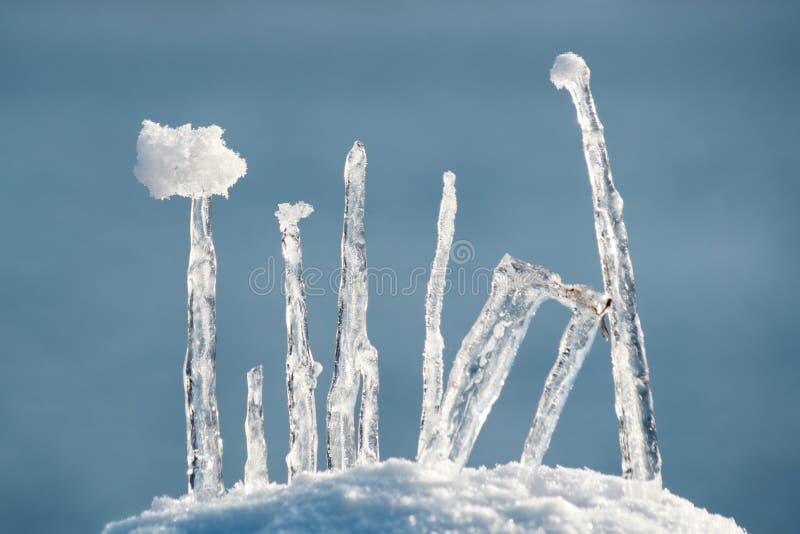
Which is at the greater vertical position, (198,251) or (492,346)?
(198,251)

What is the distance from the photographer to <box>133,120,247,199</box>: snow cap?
424 cm

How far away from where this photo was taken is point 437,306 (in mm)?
4574

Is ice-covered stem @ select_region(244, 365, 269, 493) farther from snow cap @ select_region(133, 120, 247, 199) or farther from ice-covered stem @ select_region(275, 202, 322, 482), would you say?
snow cap @ select_region(133, 120, 247, 199)

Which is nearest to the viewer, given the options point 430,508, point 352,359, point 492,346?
point 430,508

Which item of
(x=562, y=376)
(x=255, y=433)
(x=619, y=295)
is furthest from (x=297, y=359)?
(x=619, y=295)

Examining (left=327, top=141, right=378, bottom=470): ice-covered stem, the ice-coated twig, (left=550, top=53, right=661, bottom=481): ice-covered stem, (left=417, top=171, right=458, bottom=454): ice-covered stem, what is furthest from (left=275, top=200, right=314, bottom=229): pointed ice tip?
(left=550, top=53, right=661, bottom=481): ice-covered stem

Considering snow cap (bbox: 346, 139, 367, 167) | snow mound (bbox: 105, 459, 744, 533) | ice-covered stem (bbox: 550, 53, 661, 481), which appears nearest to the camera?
snow mound (bbox: 105, 459, 744, 533)

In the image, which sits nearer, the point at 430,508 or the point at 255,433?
the point at 430,508

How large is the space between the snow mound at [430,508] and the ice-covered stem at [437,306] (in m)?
1.05

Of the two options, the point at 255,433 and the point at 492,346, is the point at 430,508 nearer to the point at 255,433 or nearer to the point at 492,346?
the point at 492,346

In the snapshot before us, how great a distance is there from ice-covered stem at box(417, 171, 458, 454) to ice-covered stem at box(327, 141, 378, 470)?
315 mm

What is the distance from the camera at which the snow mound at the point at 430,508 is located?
280 cm

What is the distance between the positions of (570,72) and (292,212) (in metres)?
1.67

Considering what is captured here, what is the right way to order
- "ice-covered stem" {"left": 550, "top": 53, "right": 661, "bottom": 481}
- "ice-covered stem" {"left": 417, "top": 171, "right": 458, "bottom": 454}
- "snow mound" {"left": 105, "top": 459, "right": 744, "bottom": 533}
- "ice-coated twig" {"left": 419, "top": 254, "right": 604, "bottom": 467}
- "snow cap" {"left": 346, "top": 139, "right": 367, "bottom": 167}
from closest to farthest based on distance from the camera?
"snow mound" {"left": 105, "top": 459, "right": 744, "bottom": 533}
"ice-coated twig" {"left": 419, "top": 254, "right": 604, "bottom": 467}
"ice-covered stem" {"left": 550, "top": 53, "right": 661, "bottom": 481}
"ice-covered stem" {"left": 417, "top": 171, "right": 458, "bottom": 454}
"snow cap" {"left": 346, "top": 139, "right": 367, "bottom": 167}
